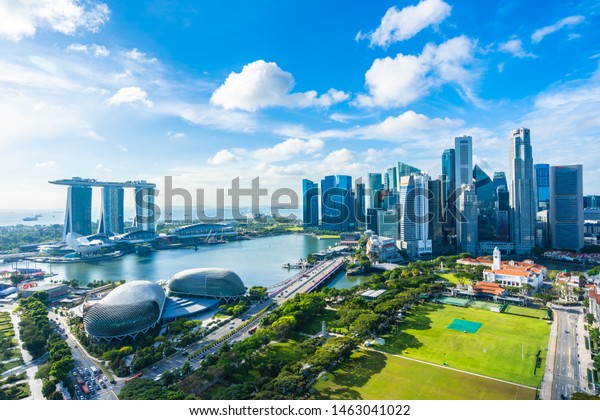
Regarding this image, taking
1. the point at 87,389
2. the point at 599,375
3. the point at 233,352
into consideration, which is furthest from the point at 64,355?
the point at 599,375

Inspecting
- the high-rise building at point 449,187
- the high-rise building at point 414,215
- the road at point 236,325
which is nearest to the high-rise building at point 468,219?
the high-rise building at point 449,187

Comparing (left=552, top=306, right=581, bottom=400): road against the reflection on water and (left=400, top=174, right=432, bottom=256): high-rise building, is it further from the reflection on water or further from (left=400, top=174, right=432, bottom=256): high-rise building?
(left=400, top=174, right=432, bottom=256): high-rise building

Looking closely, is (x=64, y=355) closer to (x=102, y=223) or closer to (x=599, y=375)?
(x=599, y=375)

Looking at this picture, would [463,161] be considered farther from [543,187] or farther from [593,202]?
[593,202]

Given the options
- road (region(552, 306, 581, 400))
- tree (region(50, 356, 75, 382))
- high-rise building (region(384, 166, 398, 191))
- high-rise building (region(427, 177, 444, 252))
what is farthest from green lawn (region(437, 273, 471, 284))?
high-rise building (region(384, 166, 398, 191))

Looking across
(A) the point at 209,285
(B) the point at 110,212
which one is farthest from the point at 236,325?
(B) the point at 110,212
